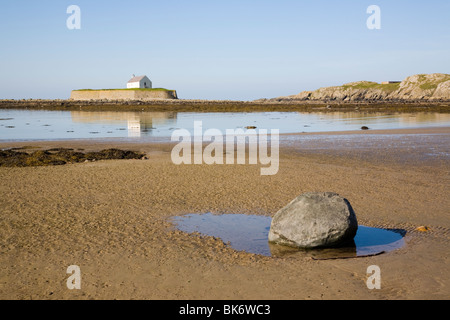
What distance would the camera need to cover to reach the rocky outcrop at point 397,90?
12379 centimetres

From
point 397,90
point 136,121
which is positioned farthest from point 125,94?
point 397,90

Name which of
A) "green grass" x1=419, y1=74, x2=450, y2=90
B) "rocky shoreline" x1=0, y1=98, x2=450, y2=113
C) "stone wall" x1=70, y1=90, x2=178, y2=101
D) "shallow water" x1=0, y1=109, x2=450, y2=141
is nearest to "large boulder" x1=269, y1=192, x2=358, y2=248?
"shallow water" x1=0, y1=109, x2=450, y2=141

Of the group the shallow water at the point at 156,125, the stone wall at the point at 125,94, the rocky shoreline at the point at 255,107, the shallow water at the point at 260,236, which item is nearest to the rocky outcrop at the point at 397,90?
the rocky shoreline at the point at 255,107

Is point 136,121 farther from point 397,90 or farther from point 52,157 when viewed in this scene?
point 397,90

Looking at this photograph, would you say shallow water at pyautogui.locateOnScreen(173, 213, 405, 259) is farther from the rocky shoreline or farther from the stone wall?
the stone wall

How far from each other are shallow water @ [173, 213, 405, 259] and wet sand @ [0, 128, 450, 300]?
1.00 ft

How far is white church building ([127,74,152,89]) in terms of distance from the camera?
128m

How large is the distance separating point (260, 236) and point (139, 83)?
12335cm

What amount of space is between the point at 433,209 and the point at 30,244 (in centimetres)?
927

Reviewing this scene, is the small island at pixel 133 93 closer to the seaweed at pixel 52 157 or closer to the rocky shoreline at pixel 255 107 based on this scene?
the rocky shoreline at pixel 255 107

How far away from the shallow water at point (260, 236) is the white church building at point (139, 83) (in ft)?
400
